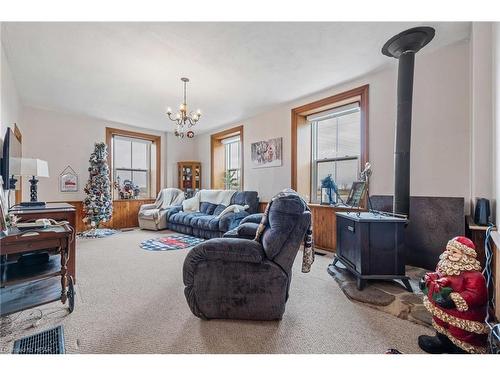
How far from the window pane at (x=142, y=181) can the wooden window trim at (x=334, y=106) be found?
4343mm

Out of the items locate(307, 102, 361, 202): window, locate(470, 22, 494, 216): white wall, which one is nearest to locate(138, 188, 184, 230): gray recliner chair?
locate(307, 102, 361, 202): window

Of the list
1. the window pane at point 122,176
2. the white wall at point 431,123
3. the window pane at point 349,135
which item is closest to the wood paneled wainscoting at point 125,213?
the window pane at point 122,176

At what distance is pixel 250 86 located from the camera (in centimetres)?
365

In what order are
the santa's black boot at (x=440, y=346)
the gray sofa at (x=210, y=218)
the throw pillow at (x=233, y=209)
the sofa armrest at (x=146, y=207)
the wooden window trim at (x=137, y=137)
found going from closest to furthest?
the santa's black boot at (x=440, y=346) → the gray sofa at (x=210, y=218) → the throw pillow at (x=233, y=209) → the wooden window trim at (x=137, y=137) → the sofa armrest at (x=146, y=207)

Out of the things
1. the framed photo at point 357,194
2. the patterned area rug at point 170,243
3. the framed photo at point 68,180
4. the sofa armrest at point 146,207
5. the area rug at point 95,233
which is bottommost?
the patterned area rug at point 170,243

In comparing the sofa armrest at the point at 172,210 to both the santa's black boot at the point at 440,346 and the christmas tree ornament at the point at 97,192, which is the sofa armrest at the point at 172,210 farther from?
the santa's black boot at the point at 440,346

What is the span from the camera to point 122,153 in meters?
6.04

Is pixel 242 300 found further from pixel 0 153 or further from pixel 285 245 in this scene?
pixel 0 153

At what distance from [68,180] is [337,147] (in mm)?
5669

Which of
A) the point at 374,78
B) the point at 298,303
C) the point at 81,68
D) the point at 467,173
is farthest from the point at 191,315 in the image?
the point at 374,78

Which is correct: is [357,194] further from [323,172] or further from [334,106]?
[334,106]

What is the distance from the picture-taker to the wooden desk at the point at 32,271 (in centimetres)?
167

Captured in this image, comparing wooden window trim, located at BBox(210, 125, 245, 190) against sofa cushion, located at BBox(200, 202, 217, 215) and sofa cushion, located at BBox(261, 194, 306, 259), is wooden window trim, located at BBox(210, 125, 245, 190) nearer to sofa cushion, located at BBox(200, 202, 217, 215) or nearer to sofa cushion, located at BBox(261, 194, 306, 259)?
sofa cushion, located at BBox(200, 202, 217, 215)
